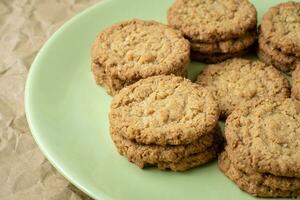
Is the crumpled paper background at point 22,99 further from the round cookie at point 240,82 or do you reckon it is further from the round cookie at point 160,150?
the round cookie at point 240,82

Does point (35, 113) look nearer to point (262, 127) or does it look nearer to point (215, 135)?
point (215, 135)

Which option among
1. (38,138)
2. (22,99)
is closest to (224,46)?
(38,138)

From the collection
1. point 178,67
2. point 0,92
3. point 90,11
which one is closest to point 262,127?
point 178,67

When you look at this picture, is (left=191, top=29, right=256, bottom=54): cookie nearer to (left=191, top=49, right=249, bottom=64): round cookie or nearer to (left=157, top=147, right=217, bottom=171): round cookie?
(left=191, top=49, right=249, bottom=64): round cookie

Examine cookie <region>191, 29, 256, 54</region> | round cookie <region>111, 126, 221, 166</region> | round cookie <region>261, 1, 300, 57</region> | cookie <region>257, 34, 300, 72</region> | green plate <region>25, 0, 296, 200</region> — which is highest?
round cookie <region>261, 1, 300, 57</region>

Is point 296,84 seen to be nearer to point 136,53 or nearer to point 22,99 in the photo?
point 136,53

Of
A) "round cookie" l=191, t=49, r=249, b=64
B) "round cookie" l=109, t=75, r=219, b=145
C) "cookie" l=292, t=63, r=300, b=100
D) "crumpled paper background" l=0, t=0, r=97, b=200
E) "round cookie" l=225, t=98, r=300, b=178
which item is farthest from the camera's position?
"round cookie" l=191, t=49, r=249, b=64

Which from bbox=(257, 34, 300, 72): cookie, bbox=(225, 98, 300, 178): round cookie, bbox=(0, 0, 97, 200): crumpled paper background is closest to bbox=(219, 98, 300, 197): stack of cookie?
bbox=(225, 98, 300, 178): round cookie
